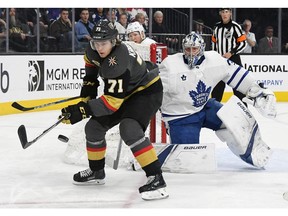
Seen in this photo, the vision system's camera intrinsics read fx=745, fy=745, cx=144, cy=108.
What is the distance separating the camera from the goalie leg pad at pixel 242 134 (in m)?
4.00

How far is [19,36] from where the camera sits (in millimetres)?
7996

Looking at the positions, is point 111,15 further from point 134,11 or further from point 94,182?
point 94,182

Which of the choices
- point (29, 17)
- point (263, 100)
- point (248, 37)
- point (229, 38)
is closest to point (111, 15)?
point (29, 17)

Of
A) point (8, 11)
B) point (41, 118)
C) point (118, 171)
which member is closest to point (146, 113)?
point (118, 171)

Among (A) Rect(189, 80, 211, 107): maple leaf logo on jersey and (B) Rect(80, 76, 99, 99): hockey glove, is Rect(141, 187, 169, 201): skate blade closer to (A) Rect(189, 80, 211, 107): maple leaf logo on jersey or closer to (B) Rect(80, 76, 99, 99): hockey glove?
(B) Rect(80, 76, 99, 99): hockey glove

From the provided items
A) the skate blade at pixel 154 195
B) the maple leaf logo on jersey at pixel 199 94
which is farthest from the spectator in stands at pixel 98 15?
the skate blade at pixel 154 195

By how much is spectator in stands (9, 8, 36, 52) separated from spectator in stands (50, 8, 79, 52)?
1.08 feet

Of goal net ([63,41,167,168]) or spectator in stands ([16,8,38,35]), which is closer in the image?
goal net ([63,41,167,168])

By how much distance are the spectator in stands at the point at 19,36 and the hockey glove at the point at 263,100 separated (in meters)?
4.32

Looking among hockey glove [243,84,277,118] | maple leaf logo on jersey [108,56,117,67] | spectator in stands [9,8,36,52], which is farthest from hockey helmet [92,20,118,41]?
spectator in stands [9,8,36,52]

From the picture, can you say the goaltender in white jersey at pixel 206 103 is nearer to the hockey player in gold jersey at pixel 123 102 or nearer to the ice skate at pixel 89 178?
the hockey player in gold jersey at pixel 123 102

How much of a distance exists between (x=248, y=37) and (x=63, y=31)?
2347mm

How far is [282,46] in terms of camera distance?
9438 mm

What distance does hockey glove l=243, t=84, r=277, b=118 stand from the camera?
3.97 m
